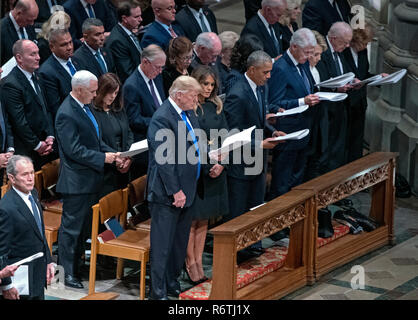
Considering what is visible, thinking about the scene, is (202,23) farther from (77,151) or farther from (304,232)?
(304,232)

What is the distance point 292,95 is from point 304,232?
141 cm

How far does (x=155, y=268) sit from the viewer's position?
745 cm

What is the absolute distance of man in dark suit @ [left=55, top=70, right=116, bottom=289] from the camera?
7.64 m

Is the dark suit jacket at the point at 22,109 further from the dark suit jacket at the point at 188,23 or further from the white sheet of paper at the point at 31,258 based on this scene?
the white sheet of paper at the point at 31,258

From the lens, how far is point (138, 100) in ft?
27.2

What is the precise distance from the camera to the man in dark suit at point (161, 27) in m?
9.14

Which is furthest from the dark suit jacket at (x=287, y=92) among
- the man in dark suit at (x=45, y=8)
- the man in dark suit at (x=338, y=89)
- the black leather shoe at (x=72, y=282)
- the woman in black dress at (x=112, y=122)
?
the man in dark suit at (x=45, y=8)

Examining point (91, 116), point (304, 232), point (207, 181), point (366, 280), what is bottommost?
point (366, 280)

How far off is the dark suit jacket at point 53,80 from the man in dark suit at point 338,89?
2345 millimetres

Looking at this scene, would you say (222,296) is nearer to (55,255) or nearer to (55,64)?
(55,255)

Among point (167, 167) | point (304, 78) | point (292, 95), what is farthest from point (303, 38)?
point (167, 167)

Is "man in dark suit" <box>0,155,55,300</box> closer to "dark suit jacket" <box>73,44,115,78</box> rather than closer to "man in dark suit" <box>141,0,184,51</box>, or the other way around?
"dark suit jacket" <box>73,44,115,78</box>

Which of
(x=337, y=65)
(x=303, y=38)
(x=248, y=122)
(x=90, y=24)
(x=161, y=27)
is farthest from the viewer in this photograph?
(x=337, y=65)
